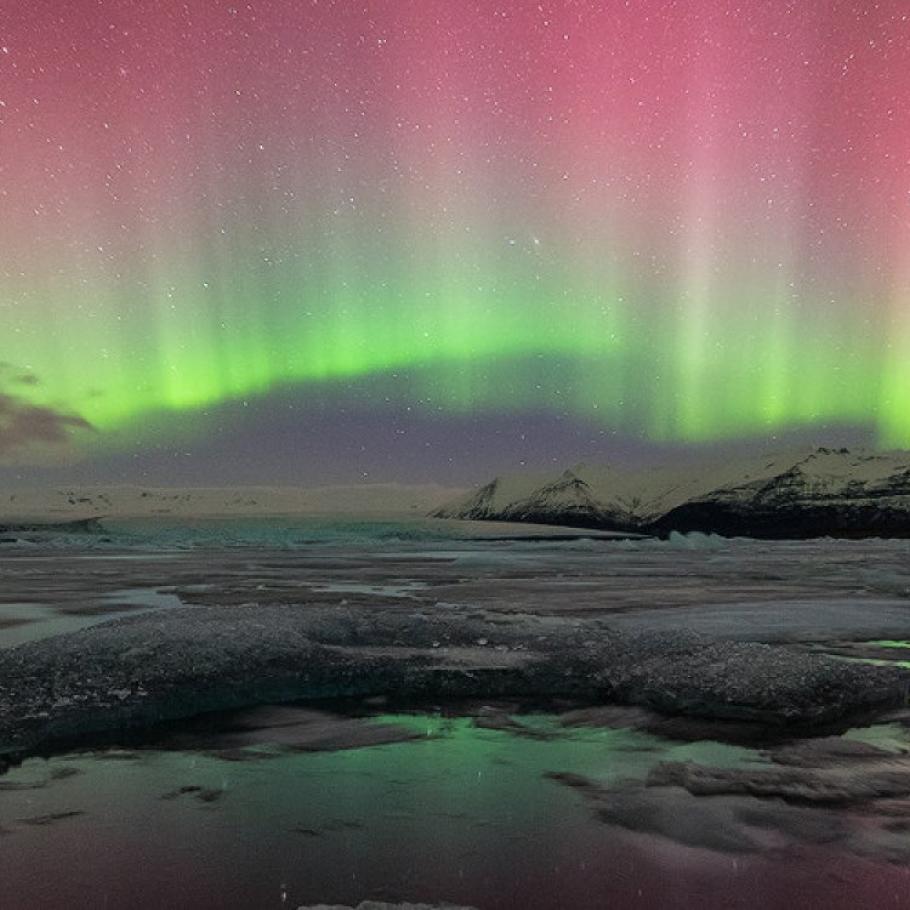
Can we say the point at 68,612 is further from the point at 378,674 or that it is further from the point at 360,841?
the point at 360,841

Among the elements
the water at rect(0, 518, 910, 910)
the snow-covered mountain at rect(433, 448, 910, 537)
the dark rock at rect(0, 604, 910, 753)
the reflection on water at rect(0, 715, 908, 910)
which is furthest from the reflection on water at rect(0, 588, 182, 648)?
the snow-covered mountain at rect(433, 448, 910, 537)

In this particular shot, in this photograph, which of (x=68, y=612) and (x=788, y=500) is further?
(x=788, y=500)

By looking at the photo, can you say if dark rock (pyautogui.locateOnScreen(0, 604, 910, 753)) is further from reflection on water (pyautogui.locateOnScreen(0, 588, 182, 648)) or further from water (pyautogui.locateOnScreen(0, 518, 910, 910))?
reflection on water (pyautogui.locateOnScreen(0, 588, 182, 648))

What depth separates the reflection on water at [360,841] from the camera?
256 centimetres

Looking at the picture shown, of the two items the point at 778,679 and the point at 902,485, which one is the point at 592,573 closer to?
the point at 778,679

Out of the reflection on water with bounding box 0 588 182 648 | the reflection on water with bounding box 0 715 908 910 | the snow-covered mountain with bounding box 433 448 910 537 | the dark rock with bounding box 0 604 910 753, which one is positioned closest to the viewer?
the reflection on water with bounding box 0 715 908 910

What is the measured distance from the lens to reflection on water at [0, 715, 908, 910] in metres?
2.56

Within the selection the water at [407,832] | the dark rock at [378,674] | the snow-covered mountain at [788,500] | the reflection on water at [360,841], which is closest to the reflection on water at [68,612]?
the dark rock at [378,674]

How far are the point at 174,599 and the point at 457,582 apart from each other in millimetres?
6315

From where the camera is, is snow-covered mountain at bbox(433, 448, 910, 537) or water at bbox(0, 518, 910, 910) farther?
snow-covered mountain at bbox(433, 448, 910, 537)

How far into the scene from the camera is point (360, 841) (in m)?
2.96

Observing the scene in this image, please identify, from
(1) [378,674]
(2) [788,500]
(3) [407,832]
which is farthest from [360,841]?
(2) [788,500]

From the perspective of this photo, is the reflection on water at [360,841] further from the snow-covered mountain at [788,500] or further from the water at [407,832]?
the snow-covered mountain at [788,500]

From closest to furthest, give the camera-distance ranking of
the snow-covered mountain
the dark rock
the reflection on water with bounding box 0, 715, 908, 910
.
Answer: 1. the reflection on water with bounding box 0, 715, 908, 910
2. the dark rock
3. the snow-covered mountain
